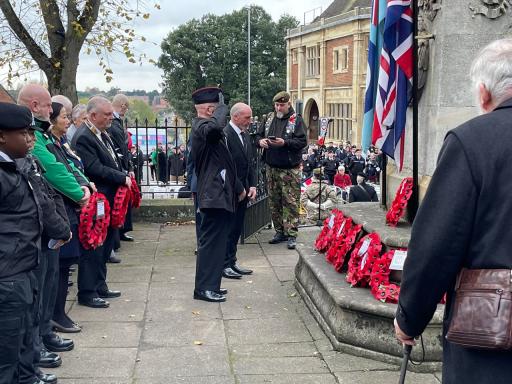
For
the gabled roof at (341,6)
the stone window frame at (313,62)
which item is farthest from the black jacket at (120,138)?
the stone window frame at (313,62)

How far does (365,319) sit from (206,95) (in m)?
2.75

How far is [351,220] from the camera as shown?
6.27m

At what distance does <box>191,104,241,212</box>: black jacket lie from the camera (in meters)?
6.12

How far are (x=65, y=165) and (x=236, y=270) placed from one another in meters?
2.86

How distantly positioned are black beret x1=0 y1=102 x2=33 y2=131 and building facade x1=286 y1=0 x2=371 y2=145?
40841 millimetres

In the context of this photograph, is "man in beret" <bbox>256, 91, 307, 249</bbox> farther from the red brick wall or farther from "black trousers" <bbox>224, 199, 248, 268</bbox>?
the red brick wall

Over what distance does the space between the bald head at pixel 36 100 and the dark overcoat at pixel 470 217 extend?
11.4 ft

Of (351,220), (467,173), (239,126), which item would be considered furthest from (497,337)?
(239,126)

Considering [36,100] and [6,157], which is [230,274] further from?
[6,157]

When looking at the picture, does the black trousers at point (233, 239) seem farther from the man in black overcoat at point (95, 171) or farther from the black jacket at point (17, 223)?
the black jacket at point (17, 223)

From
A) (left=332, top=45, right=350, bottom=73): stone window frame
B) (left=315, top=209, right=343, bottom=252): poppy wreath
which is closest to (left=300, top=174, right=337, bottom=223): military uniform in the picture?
(left=315, top=209, right=343, bottom=252): poppy wreath

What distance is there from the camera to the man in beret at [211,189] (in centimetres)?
618

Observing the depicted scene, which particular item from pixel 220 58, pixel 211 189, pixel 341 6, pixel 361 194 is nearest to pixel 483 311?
pixel 211 189

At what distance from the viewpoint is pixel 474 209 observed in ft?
7.38
